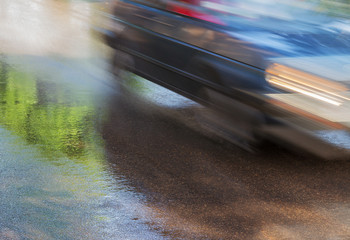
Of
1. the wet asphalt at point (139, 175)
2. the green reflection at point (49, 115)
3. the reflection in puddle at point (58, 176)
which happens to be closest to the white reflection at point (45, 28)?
the green reflection at point (49, 115)

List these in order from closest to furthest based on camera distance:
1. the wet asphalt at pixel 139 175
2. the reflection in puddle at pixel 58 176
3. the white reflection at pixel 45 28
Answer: the reflection in puddle at pixel 58 176
the wet asphalt at pixel 139 175
the white reflection at pixel 45 28

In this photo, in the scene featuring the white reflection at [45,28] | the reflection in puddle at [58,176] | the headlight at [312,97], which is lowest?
the reflection in puddle at [58,176]

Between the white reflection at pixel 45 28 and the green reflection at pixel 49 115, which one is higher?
the white reflection at pixel 45 28

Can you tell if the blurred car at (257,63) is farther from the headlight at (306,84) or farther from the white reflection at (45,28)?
the white reflection at (45,28)

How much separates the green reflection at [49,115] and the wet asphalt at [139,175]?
0.04 ft

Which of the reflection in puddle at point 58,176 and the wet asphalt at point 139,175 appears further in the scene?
the wet asphalt at point 139,175

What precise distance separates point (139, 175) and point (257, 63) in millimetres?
1539

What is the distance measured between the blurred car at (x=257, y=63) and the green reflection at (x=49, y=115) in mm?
985

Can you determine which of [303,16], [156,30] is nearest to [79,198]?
[156,30]

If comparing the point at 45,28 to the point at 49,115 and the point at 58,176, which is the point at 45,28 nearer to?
the point at 49,115

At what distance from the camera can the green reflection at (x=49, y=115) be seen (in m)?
5.69

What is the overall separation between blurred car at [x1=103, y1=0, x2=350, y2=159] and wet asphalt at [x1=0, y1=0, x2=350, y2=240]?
0.42m

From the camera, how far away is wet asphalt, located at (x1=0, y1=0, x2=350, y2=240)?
422 centimetres

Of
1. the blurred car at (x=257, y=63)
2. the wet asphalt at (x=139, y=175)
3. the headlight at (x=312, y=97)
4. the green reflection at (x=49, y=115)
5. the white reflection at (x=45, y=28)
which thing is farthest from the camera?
the white reflection at (x=45, y=28)
